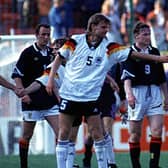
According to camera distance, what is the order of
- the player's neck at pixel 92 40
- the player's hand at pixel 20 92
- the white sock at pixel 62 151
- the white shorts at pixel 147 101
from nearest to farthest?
the player's neck at pixel 92 40
the white sock at pixel 62 151
the player's hand at pixel 20 92
the white shorts at pixel 147 101

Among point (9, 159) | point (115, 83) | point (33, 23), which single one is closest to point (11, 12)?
point (33, 23)

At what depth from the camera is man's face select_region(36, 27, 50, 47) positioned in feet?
40.5

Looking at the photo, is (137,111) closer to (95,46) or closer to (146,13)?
(95,46)

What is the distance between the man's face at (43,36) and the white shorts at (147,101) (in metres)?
1.43

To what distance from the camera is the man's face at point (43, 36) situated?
12.4 m

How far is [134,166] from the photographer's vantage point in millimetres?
12500

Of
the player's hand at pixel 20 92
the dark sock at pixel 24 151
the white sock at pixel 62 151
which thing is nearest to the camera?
the white sock at pixel 62 151

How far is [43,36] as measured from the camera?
1241 centimetres

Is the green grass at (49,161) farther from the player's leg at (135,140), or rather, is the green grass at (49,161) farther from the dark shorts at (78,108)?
the dark shorts at (78,108)

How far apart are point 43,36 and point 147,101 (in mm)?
1714

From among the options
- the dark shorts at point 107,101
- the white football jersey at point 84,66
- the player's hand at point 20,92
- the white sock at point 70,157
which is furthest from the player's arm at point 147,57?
the dark shorts at point 107,101

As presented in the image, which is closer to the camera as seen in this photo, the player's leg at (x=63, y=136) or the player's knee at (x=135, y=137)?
the player's leg at (x=63, y=136)

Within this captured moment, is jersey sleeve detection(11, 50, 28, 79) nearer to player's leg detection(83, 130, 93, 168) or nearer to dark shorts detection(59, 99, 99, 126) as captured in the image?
dark shorts detection(59, 99, 99, 126)

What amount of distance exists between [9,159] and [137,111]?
3.47 m
